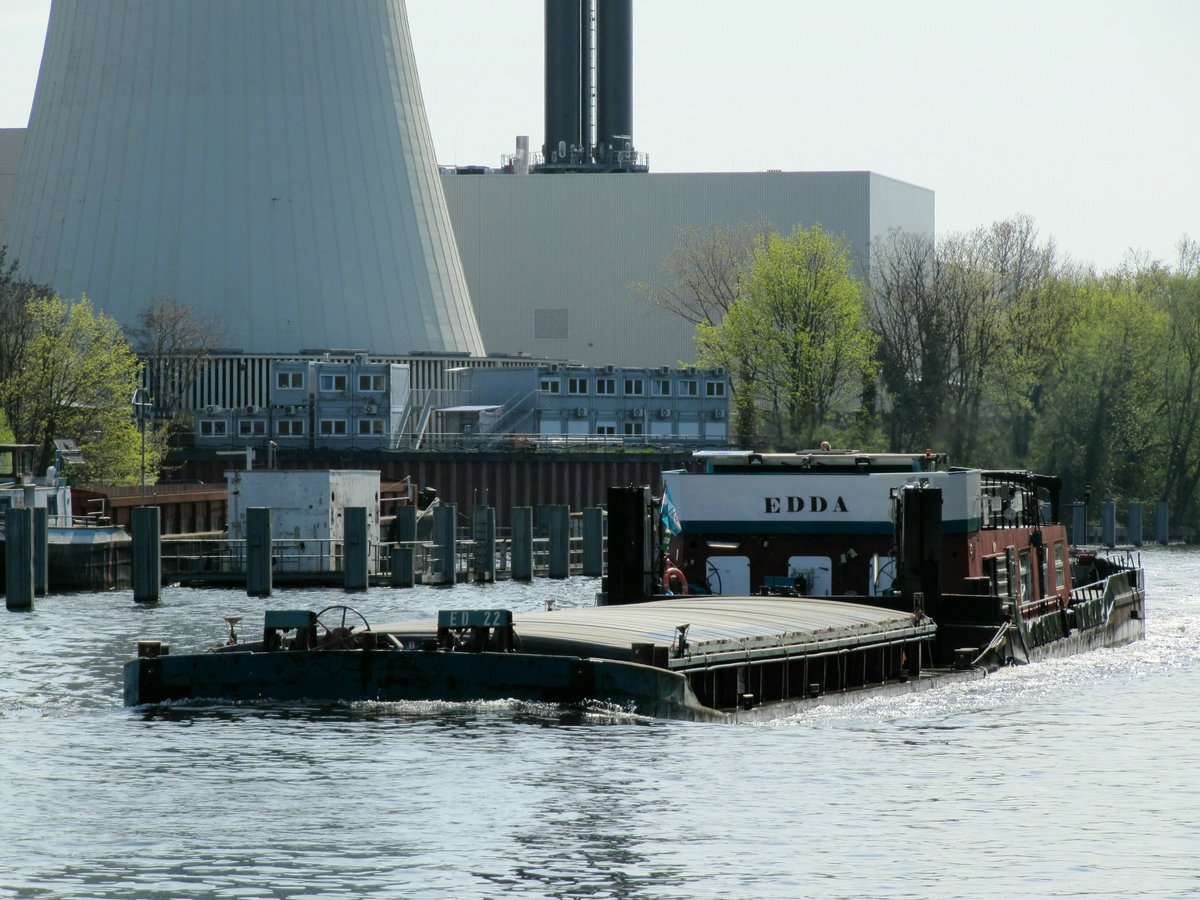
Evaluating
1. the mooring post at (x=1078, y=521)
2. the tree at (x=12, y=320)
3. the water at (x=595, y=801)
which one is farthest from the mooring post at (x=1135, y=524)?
the water at (x=595, y=801)

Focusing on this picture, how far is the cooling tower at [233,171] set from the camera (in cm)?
10031

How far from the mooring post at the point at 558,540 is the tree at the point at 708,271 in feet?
143

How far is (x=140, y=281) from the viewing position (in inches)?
3957

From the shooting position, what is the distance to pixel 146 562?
1955 inches

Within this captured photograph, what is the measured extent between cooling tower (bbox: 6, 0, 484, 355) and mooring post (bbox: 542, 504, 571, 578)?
4017 cm

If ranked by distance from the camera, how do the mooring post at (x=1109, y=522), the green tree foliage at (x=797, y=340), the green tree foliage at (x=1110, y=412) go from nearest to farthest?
the mooring post at (x=1109, y=522) < the green tree foliage at (x=1110, y=412) < the green tree foliage at (x=797, y=340)

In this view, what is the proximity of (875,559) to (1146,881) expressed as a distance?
14180 millimetres

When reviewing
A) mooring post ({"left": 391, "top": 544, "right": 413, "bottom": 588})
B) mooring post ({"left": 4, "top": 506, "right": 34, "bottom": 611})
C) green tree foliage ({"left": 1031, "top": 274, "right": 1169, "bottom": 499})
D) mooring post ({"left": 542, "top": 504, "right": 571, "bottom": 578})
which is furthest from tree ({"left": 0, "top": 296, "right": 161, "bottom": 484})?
green tree foliage ({"left": 1031, "top": 274, "right": 1169, "bottom": 499})

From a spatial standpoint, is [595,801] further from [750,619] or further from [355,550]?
[355,550]

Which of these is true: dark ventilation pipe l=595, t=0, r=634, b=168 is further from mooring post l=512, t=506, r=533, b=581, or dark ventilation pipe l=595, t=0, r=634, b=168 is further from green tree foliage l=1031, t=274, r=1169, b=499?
mooring post l=512, t=506, r=533, b=581

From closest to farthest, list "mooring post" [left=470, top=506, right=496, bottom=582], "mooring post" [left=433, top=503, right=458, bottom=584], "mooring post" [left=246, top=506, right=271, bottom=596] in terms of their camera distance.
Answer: "mooring post" [left=246, top=506, right=271, bottom=596] < "mooring post" [left=433, top=503, right=458, bottom=584] < "mooring post" [left=470, top=506, right=496, bottom=582]

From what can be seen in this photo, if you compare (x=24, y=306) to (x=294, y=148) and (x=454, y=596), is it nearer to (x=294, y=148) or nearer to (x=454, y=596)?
(x=294, y=148)

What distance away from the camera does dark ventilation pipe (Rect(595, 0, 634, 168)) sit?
12125cm

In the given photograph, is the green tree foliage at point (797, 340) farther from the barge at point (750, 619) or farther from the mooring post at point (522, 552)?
the barge at point (750, 619)
